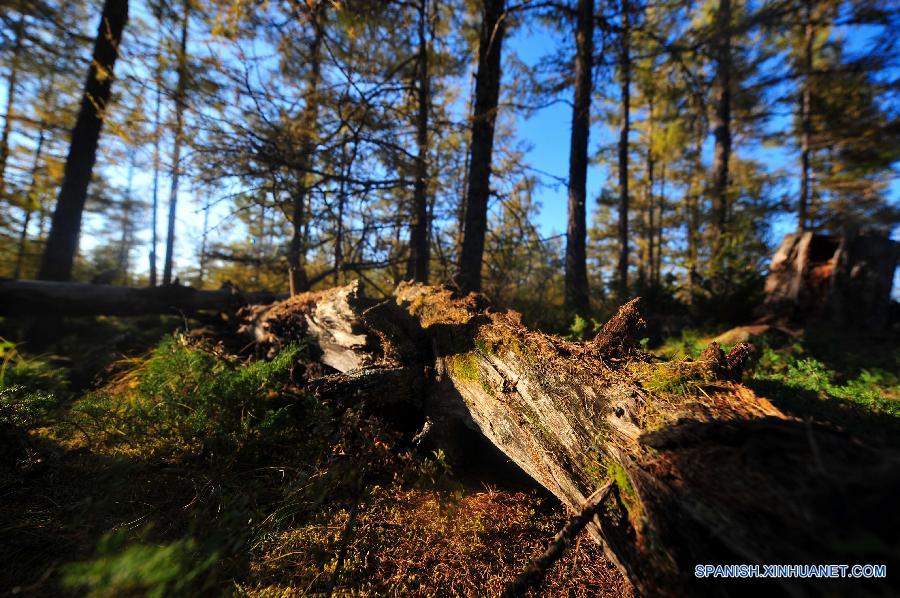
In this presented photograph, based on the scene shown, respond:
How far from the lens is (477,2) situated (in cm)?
659

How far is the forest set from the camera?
1511mm

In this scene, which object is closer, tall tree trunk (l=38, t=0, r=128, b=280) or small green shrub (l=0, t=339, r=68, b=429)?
small green shrub (l=0, t=339, r=68, b=429)

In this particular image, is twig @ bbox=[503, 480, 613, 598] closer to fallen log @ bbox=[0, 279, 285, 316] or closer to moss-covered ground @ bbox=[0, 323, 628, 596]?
moss-covered ground @ bbox=[0, 323, 628, 596]

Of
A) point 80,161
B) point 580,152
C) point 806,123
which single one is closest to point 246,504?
point 580,152

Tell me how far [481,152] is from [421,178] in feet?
3.93

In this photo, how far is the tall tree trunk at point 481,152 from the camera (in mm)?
5914

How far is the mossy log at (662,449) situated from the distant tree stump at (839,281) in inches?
208

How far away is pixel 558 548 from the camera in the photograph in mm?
1600

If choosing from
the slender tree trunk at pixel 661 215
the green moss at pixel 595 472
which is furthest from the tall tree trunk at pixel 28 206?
the slender tree trunk at pixel 661 215

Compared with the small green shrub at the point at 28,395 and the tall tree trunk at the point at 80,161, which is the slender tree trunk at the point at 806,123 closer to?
the small green shrub at the point at 28,395

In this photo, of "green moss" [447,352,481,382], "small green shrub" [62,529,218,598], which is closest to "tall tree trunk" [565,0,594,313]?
"green moss" [447,352,481,382]

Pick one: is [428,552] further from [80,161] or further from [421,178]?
[80,161]

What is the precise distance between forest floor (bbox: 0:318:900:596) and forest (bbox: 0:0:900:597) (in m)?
0.03

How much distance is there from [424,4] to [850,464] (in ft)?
26.5
